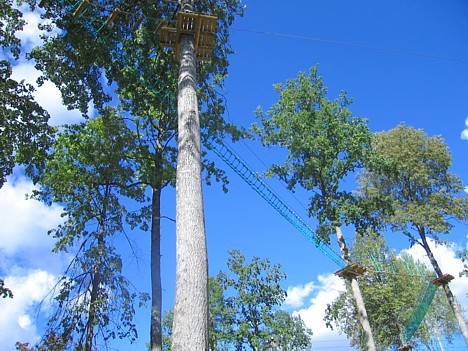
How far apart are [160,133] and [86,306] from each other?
5555 mm

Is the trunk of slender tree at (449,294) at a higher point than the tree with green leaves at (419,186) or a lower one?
lower

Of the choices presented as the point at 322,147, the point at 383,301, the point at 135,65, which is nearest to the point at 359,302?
the point at 322,147

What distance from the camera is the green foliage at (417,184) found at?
1562cm

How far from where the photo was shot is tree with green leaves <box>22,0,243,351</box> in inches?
352

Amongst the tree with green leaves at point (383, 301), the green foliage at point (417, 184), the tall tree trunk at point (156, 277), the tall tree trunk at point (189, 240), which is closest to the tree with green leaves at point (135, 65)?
the tall tree trunk at point (156, 277)

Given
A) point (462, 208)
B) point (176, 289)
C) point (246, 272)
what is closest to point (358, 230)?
point (462, 208)

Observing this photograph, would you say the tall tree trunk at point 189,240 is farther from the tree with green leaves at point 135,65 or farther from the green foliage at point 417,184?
the green foliage at point 417,184

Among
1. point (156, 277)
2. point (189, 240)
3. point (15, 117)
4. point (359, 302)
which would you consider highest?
point (15, 117)

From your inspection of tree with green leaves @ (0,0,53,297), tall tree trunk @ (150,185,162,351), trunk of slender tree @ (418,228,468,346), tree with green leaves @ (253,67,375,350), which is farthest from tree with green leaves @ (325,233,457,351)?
tree with green leaves @ (0,0,53,297)

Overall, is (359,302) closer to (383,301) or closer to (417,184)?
(417,184)

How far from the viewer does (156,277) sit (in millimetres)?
A: 9195

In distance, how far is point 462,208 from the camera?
15555 millimetres

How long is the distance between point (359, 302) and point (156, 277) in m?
6.03

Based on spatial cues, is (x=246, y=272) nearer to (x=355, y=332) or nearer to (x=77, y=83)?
(x=355, y=332)
